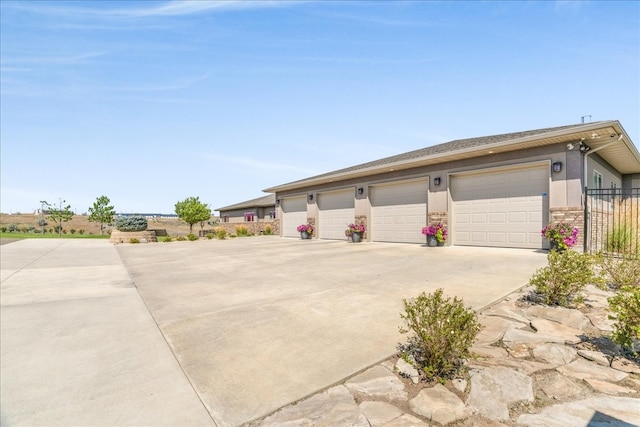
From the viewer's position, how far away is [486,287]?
463 cm

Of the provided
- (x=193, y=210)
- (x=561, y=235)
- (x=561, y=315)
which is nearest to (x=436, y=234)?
(x=561, y=235)

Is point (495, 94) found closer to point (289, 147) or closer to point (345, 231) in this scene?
point (345, 231)

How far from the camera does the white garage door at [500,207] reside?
8.83 m

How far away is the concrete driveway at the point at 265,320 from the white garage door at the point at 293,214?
427 inches

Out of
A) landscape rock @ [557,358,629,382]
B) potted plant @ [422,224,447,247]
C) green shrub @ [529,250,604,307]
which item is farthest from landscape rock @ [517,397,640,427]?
potted plant @ [422,224,447,247]

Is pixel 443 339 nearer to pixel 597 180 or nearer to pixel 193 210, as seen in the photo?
pixel 597 180

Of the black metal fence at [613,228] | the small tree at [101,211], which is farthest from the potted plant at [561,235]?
the small tree at [101,211]

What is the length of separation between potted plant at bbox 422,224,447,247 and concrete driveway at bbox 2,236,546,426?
333 centimetres

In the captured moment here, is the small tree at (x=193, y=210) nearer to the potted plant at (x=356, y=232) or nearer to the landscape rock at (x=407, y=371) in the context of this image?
the potted plant at (x=356, y=232)

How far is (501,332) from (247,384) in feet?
8.26

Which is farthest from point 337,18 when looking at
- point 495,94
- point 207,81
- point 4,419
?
point 4,419

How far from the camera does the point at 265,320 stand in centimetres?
343

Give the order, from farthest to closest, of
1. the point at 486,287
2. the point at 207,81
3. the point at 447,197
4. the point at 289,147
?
1. the point at 289,147
2. the point at 447,197
3. the point at 207,81
4. the point at 486,287

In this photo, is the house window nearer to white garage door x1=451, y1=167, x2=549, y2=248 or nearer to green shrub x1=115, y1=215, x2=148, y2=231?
white garage door x1=451, y1=167, x2=549, y2=248
